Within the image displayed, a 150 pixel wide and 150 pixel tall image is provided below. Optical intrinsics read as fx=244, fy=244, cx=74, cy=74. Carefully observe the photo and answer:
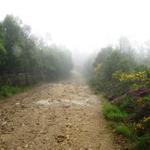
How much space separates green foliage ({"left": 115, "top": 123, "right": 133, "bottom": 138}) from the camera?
847 centimetres

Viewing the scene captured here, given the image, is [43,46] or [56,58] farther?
[56,58]

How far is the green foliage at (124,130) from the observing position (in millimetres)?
8466

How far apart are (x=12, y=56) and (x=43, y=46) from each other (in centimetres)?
1546

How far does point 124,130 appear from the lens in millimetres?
8742

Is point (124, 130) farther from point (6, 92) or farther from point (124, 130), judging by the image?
point (6, 92)

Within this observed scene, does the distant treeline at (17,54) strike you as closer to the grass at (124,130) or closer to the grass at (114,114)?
the grass at (114,114)

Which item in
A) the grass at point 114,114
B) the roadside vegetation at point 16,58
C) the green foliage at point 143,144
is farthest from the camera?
the roadside vegetation at point 16,58

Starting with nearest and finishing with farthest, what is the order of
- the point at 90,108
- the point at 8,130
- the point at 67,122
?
the point at 8,130, the point at 67,122, the point at 90,108

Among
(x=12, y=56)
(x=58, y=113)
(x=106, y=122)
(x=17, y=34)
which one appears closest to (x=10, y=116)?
(x=58, y=113)

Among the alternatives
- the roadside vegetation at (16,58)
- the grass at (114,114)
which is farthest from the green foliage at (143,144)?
the roadside vegetation at (16,58)

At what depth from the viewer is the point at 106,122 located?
10.6 metres

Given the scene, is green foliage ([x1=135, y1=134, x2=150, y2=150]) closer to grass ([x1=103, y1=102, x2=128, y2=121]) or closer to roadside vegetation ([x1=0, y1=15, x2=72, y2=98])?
grass ([x1=103, y1=102, x2=128, y2=121])

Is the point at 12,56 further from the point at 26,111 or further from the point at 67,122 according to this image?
the point at 67,122

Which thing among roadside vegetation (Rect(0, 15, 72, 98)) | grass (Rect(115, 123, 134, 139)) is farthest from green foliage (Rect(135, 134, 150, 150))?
roadside vegetation (Rect(0, 15, 72, 98))
